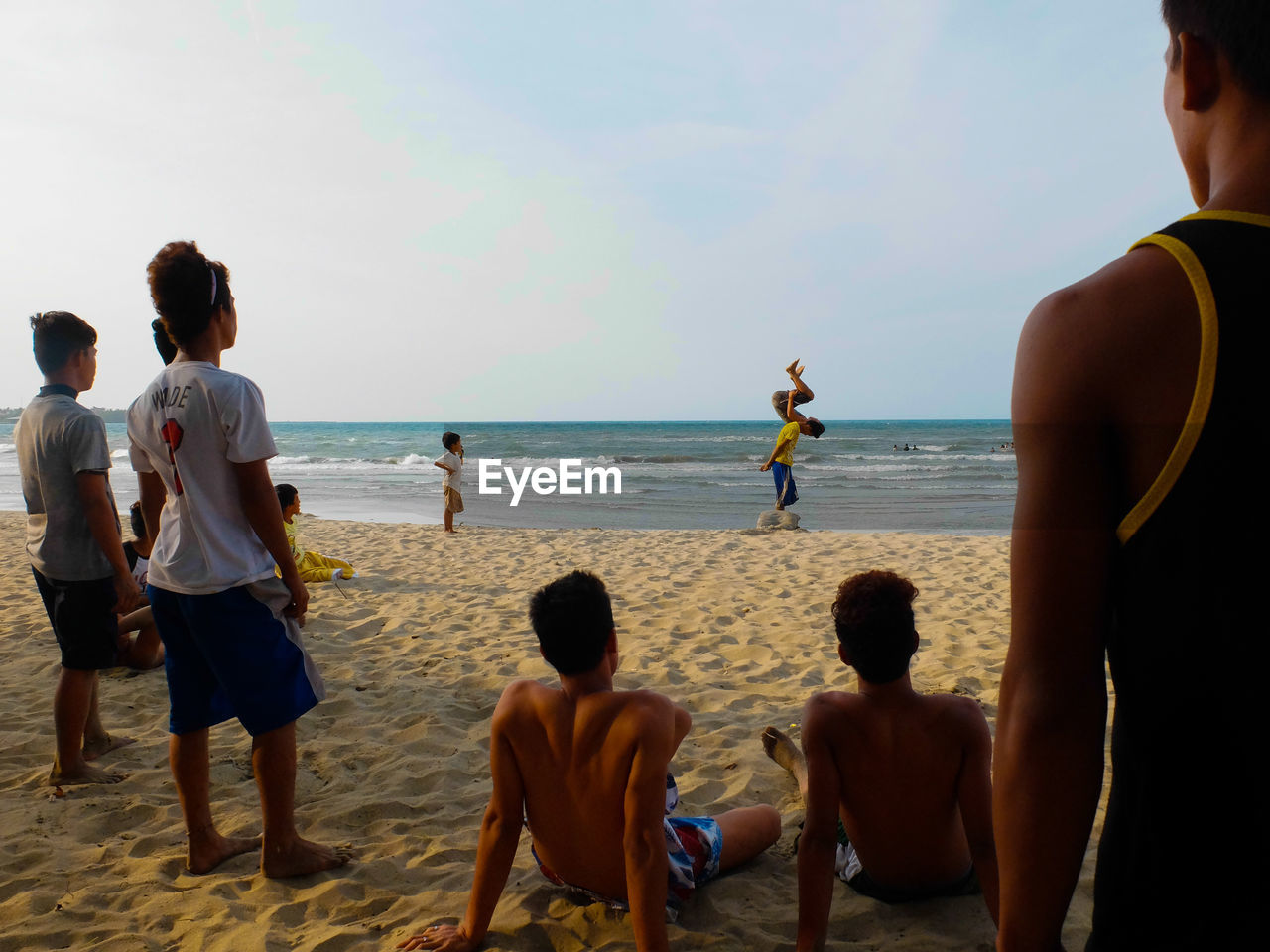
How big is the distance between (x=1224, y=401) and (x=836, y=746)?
5.32 feet

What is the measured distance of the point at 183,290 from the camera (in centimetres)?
247

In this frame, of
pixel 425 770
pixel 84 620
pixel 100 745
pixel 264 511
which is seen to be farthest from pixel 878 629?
pixel 100 745

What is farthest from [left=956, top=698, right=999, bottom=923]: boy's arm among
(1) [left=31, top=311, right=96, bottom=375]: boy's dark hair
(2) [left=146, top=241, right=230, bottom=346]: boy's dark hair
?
(1) [left=31, top=311, right=96, bottom=375]: boy's dark hair

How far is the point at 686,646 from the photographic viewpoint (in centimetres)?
523

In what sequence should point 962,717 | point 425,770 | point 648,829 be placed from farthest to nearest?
point 425,770 → point 962,717 → point 648,829

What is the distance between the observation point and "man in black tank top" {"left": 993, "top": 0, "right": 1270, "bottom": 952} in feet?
2.44

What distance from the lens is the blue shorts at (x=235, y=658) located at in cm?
247

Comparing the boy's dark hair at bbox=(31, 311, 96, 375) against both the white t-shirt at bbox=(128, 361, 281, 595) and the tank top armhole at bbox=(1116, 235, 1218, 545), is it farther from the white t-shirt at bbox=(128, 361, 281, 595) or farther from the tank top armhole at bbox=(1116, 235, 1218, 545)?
the tank top armhole at bbox=(1116, 235, 1218, 545)

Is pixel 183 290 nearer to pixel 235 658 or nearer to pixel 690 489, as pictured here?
pixel 235 658

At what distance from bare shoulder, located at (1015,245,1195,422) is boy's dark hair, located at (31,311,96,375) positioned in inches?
145

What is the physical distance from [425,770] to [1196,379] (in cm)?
341

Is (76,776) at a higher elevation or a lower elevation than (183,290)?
lower

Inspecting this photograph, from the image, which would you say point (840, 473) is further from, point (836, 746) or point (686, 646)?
point (836, 746)

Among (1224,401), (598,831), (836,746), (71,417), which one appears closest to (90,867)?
(71,417)
